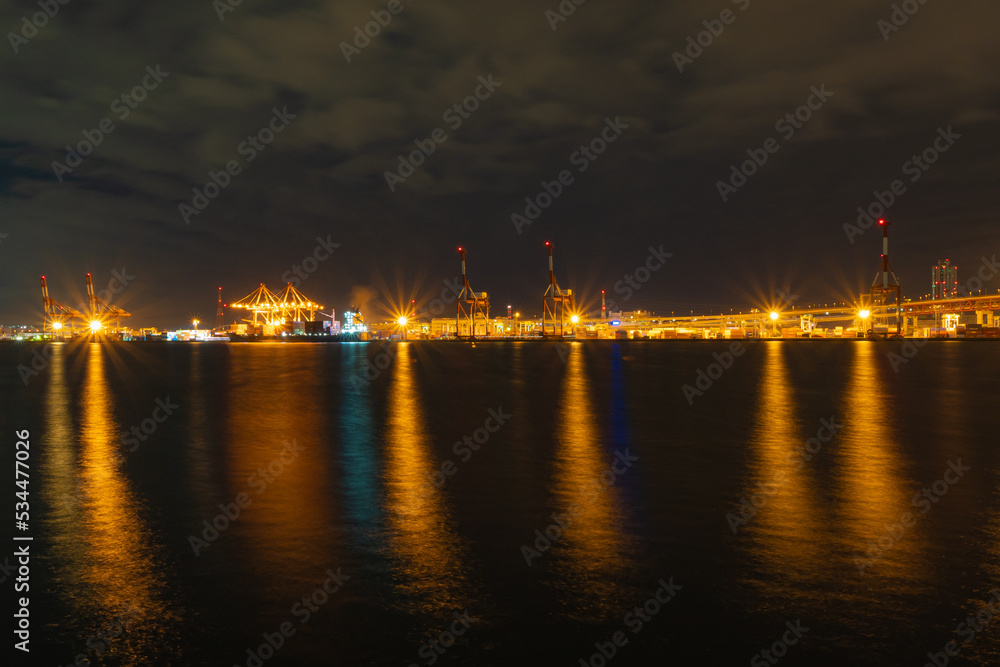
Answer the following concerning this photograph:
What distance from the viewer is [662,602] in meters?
5.02

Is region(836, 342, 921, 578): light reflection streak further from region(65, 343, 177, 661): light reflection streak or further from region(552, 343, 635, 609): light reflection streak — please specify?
region(65, 343, 177, 661): light reflection streak

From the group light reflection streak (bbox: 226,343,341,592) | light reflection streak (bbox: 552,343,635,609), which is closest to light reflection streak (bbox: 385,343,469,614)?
light reflection streak (bbox: 226,343,341,592)

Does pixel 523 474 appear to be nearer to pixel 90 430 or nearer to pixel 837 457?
pixel 837 457

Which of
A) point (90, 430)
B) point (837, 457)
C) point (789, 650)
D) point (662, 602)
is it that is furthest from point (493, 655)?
point (90, 430)

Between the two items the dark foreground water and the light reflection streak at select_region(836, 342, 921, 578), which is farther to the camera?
the light reflection streak at select_region(836, 342, 921, 578)

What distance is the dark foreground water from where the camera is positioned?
4.44 meters

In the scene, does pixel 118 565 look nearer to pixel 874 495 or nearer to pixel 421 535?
pixel 421 535

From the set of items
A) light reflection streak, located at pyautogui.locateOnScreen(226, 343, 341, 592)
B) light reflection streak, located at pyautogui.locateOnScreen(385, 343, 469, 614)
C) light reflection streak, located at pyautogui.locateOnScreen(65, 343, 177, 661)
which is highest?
light reflection streak, located at pyautogui.locateOnScreen(65, 343, 177, 661)

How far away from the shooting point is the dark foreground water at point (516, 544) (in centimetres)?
444

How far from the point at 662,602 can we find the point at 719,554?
1.36m

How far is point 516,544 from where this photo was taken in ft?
21.2

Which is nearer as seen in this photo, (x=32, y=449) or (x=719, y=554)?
(x=719, y=554)

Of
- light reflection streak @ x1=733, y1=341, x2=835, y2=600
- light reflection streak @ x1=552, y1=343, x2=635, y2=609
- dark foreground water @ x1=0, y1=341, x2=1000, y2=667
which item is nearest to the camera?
dark foreground water @ x1=0, y1=341, x2=1000, y2=667

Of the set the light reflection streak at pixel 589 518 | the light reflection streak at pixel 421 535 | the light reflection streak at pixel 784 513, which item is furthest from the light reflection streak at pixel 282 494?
the light reflection streak at pixel 784 513
